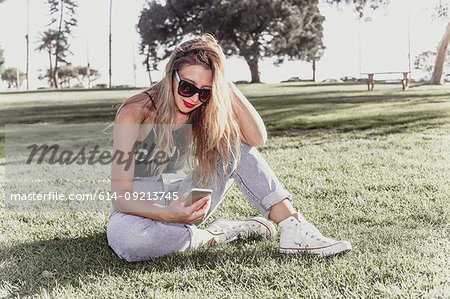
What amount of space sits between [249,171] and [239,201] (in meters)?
1.31

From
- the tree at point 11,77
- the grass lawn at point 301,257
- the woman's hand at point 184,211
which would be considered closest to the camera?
the grass lawn at point 301,257

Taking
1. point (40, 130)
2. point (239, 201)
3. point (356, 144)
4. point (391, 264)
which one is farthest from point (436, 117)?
point (40, 130)

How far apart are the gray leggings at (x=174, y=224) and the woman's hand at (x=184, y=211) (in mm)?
125

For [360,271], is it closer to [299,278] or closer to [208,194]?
[299,278]

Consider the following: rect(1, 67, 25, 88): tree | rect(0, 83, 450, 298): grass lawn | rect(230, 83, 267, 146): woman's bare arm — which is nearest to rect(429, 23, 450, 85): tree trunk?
rect(0, 83, 450, 298): grass lawn

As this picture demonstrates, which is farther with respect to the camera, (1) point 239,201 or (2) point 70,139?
(2) point 70,139

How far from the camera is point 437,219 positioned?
3.09 meters

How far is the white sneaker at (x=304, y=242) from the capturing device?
245 centimetres

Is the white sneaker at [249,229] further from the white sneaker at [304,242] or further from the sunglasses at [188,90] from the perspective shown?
the sunglasses at [188,90]

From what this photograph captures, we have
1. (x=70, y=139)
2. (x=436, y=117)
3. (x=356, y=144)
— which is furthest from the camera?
(x=436, y=117)

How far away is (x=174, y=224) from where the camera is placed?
8.13ft

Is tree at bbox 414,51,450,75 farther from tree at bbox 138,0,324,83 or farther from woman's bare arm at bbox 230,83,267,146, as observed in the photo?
woman's bare arm at bbox 230,83,267,146

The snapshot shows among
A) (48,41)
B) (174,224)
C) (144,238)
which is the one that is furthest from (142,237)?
(48,41)

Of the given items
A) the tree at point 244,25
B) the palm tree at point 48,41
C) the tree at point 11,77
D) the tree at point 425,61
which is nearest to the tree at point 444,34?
the tree at point 244,25
